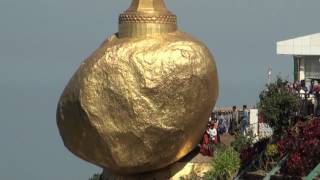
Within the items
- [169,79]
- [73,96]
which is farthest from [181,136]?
[73,96]

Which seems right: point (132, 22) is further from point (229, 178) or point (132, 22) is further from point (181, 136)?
point (229, 178)

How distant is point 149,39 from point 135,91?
145 cm

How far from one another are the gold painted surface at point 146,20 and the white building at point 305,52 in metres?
11.0

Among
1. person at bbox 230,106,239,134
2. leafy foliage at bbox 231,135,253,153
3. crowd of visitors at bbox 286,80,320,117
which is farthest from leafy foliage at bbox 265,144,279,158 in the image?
person at bbox 230,106,239,134

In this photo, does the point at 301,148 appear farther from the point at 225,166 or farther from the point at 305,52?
the point at 305,52

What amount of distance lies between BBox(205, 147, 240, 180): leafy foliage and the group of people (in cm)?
132

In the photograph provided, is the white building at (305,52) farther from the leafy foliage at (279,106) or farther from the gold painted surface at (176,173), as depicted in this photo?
the gold painted surface at (176,173)

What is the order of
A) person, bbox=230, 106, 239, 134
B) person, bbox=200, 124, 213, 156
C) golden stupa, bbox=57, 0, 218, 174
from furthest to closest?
person, bbox=230, 106, 239, 134, person, bbox=200, 124, 213, 156, golden stupa, bbox=57, 0, 218, 174

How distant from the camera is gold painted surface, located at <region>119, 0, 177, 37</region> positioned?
18.5m

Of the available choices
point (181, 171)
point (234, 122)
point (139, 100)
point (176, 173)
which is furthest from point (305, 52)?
point (139, 100)

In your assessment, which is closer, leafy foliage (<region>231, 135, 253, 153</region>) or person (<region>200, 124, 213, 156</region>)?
leafy foliage (<region>231, 135, 253, 153</region>)

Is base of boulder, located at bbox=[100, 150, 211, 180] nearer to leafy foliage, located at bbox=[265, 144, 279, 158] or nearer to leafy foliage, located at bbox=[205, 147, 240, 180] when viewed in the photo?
leafy foliage, located at bbox=[205, 147, 240, 180]

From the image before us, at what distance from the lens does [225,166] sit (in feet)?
58.6

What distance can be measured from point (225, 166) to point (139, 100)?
249cm
